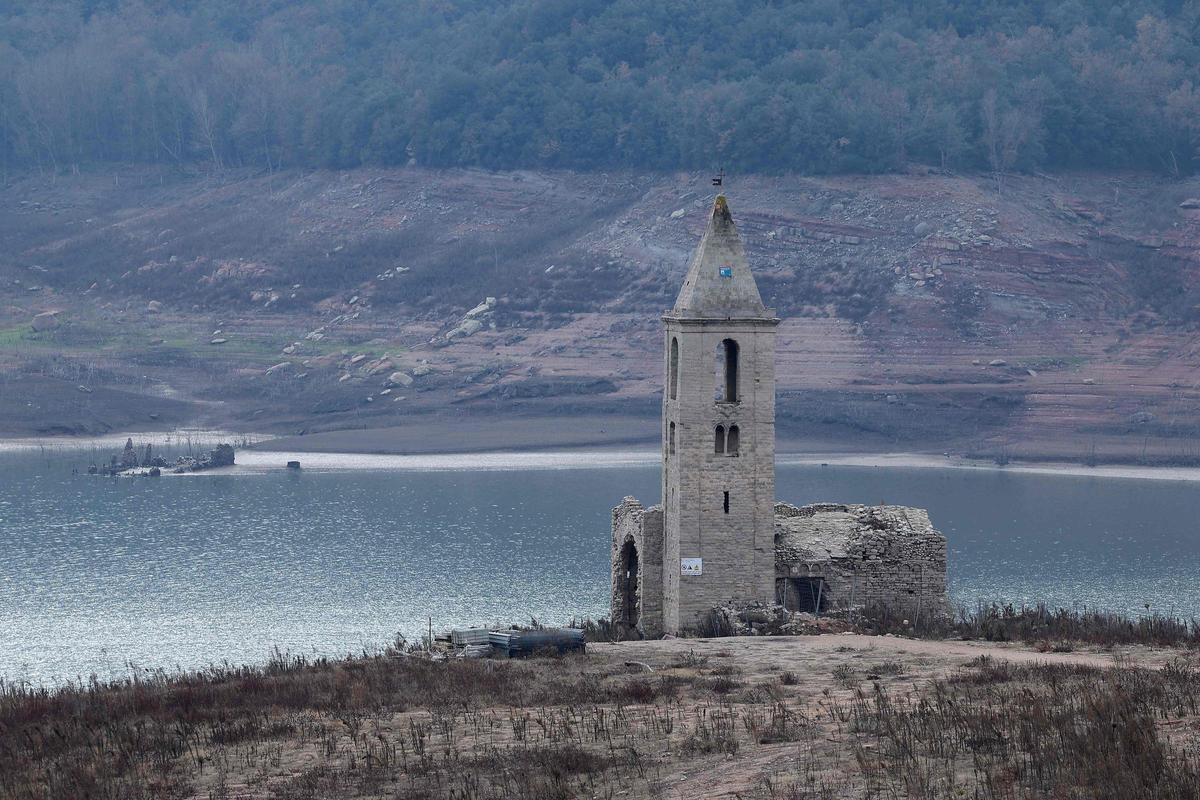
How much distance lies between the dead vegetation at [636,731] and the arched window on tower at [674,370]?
7594 millimetres

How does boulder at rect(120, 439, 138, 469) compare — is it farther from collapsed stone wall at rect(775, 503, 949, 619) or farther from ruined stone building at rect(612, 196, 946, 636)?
collapsed stone wall at rect(775, 503, 949, 619)

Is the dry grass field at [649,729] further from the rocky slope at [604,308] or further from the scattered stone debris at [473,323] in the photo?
the scattered stone debris at [473,323]

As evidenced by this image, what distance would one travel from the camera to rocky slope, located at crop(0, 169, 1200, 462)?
100 m

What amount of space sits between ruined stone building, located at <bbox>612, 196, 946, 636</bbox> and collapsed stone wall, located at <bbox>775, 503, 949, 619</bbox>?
0.06 feet

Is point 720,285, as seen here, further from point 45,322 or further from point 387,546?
point 45,322

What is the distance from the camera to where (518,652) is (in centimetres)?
3044

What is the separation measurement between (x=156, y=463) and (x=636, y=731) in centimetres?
6930

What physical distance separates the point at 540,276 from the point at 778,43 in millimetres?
40967

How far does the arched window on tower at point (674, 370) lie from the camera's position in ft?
118

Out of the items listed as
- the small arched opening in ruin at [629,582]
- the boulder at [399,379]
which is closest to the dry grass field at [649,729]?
the small arched opening in ruin at [629,582]

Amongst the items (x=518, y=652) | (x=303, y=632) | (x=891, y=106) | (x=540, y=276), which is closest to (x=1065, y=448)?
(x=540, y=276)

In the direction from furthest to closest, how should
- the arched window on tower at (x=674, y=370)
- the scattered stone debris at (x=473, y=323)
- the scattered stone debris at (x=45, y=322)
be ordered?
the scattered stone debris at (x=45, y=322) < the scattered stone debris at (x=473, y=323) < the arched window on tower at (x=674, y=370)

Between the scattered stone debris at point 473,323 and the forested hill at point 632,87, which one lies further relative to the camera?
the forested hill at point 632,87

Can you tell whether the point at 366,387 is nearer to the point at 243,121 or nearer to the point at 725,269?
the point at 243,121
